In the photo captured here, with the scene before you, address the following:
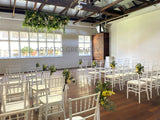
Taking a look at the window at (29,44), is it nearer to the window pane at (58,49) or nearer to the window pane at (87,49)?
the window pane at (58,49)

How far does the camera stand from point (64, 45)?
10172 millimetres

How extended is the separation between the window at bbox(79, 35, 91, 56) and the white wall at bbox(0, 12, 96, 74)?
409 mm

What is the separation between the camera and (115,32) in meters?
9.69

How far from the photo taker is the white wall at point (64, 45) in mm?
8078

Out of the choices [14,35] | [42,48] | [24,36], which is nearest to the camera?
[14,35]

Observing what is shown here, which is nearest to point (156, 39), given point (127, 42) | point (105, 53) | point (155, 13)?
point (155, 13)

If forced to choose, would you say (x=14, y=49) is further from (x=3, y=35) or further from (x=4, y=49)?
(x=3, y=35)

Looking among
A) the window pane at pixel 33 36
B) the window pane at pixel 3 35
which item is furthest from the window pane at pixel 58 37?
the window pane at pixel 3 35

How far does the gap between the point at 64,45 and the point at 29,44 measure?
271 centimetres

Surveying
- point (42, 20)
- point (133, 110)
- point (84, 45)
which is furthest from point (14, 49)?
point (133, 110)

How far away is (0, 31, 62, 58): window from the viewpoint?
27.3 feet

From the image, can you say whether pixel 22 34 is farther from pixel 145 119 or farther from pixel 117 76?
pixel 145 119

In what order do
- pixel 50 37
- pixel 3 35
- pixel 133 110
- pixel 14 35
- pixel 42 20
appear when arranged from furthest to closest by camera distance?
pixel 50 37 < pixel 14 35 < pixel 3 35 < pixel 42 20 < pixel 133 110

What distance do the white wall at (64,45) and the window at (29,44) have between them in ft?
1.30
